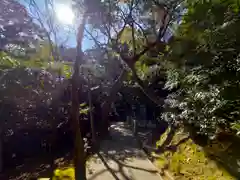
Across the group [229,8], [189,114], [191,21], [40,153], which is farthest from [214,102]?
[40,153]

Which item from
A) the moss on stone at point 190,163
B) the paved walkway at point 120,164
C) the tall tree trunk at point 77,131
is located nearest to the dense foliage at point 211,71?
the moss on stone at point 190,163

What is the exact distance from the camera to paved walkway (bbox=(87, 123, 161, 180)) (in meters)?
6.79

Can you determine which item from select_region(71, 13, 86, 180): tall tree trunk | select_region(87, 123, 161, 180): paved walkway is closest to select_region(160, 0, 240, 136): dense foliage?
select_region(71, 13, 86, 180): tall tree trunk

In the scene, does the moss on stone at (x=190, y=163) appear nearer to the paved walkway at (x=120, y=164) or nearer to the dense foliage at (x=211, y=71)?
the paved walkway at (x=120, y=164)

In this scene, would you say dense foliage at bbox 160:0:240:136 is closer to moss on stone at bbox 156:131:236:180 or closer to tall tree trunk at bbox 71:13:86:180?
moss on stone at bbox 156:131:236:180

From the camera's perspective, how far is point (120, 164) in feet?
26.2

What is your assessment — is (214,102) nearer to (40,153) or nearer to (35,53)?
(35,53)

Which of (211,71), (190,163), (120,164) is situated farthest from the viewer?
(120,164)

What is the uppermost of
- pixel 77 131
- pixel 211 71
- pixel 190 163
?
pixel 211 71

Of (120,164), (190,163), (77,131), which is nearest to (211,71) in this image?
(190,163)

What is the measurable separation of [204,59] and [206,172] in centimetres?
245

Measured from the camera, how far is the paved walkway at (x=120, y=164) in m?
6.79

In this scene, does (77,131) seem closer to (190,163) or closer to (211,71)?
(190,163)

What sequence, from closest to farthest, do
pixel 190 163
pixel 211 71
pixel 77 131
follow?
pixel 211 71 → pixel 190 163 → pixel 77 131
